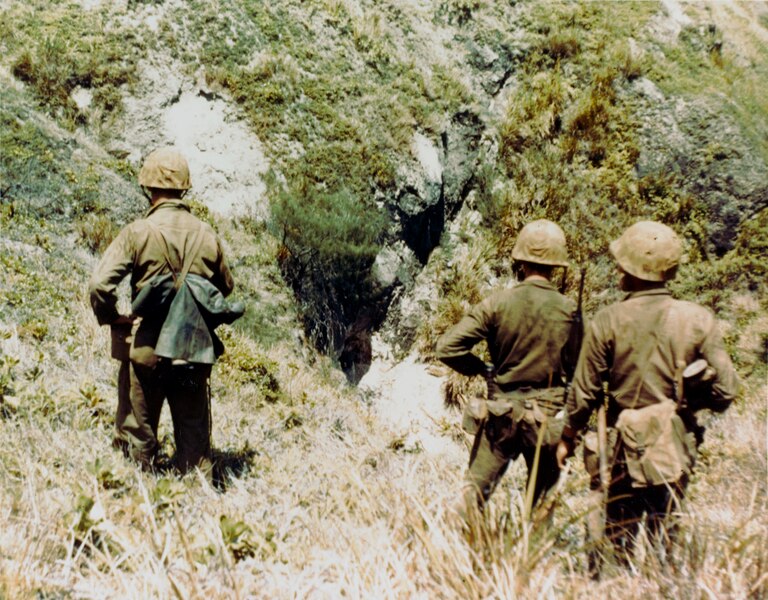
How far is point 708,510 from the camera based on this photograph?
418 cm

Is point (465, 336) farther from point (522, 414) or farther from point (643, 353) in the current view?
point (643, 353)

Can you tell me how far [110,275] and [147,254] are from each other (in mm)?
264

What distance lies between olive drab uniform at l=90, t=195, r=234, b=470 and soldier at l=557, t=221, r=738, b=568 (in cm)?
247

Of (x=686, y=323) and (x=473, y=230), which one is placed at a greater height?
(x=686, y=323)

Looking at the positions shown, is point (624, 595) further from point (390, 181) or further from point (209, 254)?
point (390, 181)

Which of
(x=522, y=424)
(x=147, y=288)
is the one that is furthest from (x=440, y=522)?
(x=147, y=288)

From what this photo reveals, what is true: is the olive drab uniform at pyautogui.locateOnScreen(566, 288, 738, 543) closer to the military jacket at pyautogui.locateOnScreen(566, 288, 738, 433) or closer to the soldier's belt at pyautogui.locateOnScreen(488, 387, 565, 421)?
the military jacket at pyautogui.locateOnScreen(566, 288, 738, 433)

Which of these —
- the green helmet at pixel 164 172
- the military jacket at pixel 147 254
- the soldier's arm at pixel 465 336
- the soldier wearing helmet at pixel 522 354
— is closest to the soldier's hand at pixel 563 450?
the soldier wearing helmet at pixel 522 354

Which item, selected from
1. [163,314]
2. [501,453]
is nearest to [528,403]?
[501,453]

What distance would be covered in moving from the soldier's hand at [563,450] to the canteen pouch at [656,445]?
382 millimetres

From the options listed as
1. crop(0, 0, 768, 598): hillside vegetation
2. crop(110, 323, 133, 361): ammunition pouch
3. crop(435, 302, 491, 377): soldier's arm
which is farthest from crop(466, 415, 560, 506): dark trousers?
crop(110, 323, 133, 361): ammunition pouch

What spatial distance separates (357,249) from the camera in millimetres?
9984

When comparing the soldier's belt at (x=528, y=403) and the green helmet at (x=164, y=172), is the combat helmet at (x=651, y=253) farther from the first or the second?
the green helmet at (x=164, y=172)

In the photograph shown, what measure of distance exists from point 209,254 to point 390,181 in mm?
7287
